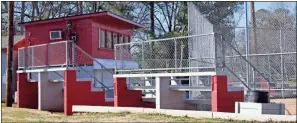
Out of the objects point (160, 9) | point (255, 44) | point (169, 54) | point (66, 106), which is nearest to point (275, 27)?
point (255, 44)

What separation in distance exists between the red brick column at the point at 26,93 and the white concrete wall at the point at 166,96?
7.23m

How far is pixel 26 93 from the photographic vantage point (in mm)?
19219

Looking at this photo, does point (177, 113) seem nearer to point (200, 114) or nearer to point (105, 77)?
point (200, 114)

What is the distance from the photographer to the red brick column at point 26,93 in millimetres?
18984

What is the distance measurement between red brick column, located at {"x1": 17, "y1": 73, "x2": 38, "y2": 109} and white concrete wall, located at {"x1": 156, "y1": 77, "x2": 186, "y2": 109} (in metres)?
7.23

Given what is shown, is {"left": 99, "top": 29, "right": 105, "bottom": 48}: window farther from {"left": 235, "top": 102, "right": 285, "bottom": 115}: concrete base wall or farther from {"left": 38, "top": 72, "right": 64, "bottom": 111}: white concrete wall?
{"left": 235, "top": 102, "right": 285, "bottom": 115}: concrete base wall

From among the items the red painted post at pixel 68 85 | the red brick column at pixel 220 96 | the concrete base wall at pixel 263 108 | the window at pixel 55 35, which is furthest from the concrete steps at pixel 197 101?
the window at pixel 55 35

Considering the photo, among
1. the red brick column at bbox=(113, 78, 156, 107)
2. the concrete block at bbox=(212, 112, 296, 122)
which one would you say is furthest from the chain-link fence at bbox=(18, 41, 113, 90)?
the concrete block at bbox=(212, 112, 296, 122)

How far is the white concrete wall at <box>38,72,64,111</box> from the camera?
57.4 ft

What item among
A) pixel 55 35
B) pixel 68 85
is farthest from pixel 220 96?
pixel 55 35

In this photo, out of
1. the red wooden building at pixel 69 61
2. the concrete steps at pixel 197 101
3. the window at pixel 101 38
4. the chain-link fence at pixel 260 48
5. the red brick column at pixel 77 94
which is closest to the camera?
the chain-link fence at pixel 260 48

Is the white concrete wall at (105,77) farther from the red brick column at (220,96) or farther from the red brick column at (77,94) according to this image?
the red brick column at (220,96)

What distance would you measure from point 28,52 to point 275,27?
10.1 metres

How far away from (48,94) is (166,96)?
5654mm
